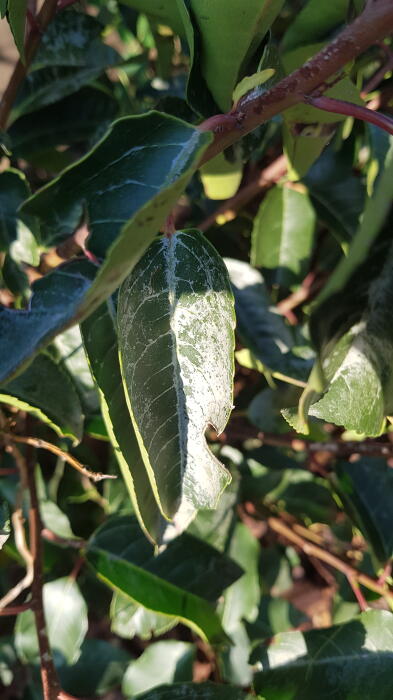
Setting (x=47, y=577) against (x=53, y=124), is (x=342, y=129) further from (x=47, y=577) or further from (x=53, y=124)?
(x=47, y=577)

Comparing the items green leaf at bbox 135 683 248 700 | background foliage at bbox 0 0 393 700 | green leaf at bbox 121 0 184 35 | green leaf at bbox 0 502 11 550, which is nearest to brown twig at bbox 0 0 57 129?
background foliage at bbox 0 0 393 700

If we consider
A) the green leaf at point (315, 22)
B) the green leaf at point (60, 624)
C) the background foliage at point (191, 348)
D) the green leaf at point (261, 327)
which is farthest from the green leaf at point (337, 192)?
the green leaf at point (60, 624)

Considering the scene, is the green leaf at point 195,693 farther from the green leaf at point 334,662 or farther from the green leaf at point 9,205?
the green leaf at point 9,205

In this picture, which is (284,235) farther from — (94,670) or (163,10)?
(94,670)

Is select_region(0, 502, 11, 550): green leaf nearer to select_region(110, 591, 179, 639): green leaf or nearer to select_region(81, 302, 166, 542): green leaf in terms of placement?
select_region(81, 302, 166, 542): green leaf

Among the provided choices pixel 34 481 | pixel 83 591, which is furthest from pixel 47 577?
pixel 34 481

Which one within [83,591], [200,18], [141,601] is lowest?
[83,591]
